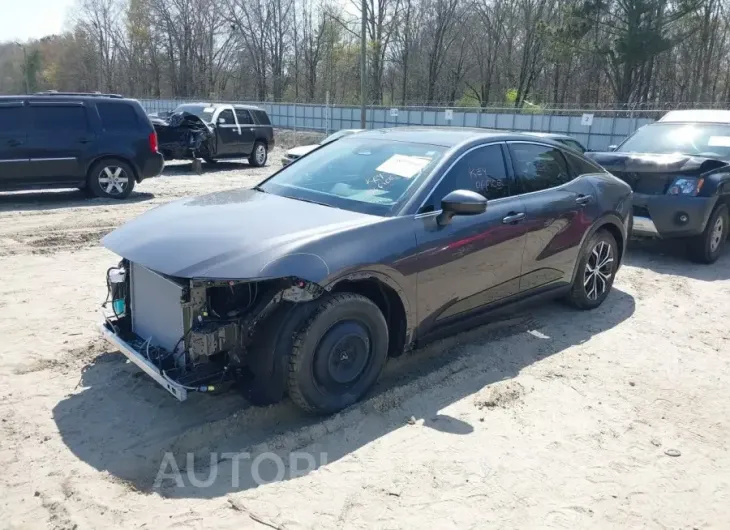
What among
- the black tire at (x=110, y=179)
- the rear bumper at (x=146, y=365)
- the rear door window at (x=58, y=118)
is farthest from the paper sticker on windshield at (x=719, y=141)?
the rear door window at (x=58, y=118)

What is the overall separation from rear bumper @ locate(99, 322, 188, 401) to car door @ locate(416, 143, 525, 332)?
164 centimetres

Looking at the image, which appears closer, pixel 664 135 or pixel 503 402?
pixel 503 402

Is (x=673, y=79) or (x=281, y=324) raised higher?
(x=673, y=79)

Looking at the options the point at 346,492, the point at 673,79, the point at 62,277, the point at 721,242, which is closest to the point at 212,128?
the point at 62,277

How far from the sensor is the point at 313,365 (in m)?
3.59

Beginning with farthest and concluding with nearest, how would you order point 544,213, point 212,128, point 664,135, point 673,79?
point 673,79, point 212,128, point 664,135, point 544,213

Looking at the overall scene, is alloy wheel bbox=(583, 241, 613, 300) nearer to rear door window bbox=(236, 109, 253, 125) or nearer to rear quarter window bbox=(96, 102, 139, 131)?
rear quarter window bbox=(96, 102, 139, 131)

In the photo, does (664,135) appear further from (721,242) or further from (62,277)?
(62,277)

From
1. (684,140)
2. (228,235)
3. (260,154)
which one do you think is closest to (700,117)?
(684,140)

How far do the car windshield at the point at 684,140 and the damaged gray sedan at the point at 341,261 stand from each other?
4036mm

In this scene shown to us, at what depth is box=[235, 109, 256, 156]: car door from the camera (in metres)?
17.7

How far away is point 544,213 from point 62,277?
5000 mm

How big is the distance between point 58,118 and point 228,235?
8995mm

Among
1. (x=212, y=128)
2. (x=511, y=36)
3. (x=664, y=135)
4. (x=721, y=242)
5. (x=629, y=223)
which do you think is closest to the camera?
(x=629, y=223)
